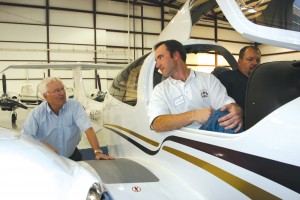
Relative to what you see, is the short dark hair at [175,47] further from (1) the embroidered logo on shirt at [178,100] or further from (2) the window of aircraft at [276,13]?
(2) the window of aircraft at [276,13]

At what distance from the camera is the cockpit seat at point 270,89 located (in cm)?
131

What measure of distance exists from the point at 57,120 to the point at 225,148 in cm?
208

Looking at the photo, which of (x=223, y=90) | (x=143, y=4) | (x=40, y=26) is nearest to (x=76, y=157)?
(x=223, y=90)

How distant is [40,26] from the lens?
13789 millimetres

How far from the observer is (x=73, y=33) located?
14.5 metres

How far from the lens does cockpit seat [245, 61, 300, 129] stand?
4.30ft

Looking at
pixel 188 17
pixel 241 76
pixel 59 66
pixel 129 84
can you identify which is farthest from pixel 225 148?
pixel 59 66

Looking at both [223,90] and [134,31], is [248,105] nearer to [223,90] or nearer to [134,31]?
[223,90]

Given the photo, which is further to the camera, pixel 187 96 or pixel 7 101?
pixel 7 101

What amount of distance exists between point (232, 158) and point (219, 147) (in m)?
0.10

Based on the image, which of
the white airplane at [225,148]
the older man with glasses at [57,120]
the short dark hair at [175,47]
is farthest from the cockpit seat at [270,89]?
the older man with glasses at [57,120]

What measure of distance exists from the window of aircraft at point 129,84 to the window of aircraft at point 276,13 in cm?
148

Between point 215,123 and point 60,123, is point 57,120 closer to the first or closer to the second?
point 60,123

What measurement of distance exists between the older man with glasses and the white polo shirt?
3.41 feet
